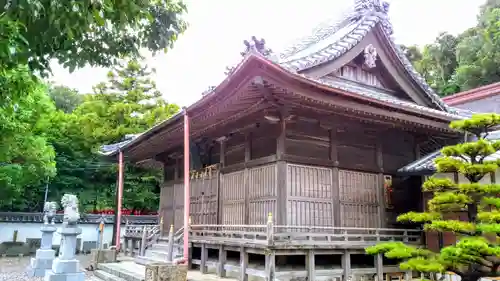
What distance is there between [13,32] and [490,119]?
7642 mm

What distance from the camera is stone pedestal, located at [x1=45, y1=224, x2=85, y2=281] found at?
10992 mm

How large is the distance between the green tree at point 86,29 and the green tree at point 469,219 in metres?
5.44

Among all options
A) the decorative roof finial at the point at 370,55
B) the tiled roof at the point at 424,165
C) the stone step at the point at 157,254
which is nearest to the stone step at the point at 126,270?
the stone step at the point at 157,254

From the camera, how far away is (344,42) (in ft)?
39.4

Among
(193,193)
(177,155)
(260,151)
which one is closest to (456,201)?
(260,151)

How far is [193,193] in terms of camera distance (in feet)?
48.4

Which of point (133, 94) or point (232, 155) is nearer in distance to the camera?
point (232, 155)

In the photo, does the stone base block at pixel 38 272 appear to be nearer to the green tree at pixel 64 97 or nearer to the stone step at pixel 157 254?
the stone step at pixel 157 254

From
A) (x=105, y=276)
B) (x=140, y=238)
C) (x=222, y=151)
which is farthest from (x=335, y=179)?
(x=140, y=238)

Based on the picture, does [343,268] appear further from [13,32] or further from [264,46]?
[13,32]

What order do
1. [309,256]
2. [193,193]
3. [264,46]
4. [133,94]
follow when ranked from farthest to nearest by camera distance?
[133,94] < [193,193] < [309,256] < [264,46]

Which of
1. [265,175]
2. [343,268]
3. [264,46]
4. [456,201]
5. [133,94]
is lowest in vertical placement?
[343,268]

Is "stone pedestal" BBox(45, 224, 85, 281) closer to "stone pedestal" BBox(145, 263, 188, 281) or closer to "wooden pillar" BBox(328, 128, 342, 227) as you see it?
"stone pedestal" BBox(145, 263, 188, 281)

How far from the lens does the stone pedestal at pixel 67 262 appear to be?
1099 centimetres
